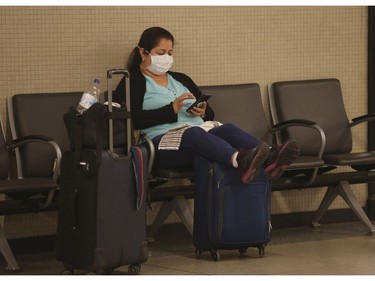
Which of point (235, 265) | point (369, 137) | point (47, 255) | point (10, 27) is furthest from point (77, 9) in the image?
point (369, 137)

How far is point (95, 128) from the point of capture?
4480mm

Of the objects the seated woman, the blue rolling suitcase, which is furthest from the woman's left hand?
the blue rolling suitcase

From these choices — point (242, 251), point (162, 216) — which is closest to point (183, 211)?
point (162, 216)

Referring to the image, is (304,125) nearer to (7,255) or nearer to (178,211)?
(178,211)

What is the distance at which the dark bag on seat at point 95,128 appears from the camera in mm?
4477

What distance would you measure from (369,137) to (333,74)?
463 mm

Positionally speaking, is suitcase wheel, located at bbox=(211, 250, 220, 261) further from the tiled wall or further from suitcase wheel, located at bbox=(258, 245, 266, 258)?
the tiled wall

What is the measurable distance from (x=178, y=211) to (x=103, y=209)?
3.38ft

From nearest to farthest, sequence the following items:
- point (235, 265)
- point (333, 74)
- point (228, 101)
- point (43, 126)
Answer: point (235, 265) < point (43, 126) < point (228, 101) < point (333, 74)

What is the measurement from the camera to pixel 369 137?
20.9 feet

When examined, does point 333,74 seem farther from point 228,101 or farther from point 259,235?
point 259,235

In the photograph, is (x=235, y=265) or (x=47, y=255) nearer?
(x=235, y=265)

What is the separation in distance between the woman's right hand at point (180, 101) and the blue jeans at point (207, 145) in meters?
0.17

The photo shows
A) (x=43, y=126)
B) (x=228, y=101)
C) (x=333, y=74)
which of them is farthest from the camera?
(x=333, y=74)
